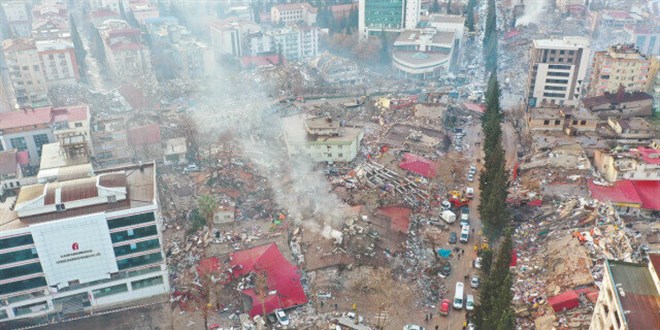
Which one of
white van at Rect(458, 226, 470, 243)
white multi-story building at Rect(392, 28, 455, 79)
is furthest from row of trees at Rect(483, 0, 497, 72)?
white van at Rect(458, 226, 470, 243)

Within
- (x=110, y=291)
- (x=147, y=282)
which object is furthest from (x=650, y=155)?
(x=110, y=291)

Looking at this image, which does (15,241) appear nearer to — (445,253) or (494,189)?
(445,253)

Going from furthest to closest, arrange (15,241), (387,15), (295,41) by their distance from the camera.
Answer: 1. (387,15)
2. (295,41)
3. (15,241)

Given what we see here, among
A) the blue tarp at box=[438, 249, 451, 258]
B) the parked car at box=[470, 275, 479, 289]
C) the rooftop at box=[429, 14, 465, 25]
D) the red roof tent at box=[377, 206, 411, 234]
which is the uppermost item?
the rooftop at box=[429, 14, 465, 25]

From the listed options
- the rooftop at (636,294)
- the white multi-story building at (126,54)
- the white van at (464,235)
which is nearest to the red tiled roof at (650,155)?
the white van at (464,235)

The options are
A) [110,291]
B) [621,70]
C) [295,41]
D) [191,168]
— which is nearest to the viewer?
[110,291]

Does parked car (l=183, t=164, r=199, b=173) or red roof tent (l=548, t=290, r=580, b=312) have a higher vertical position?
red roof tent (l=548, t=290, r=580, b=312)

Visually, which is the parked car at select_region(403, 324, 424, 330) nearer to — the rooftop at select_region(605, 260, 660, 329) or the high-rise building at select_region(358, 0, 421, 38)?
the rooftop at select_region(605, 260, 660, 329)

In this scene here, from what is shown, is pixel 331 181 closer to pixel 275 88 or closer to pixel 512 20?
pixel 275 88
